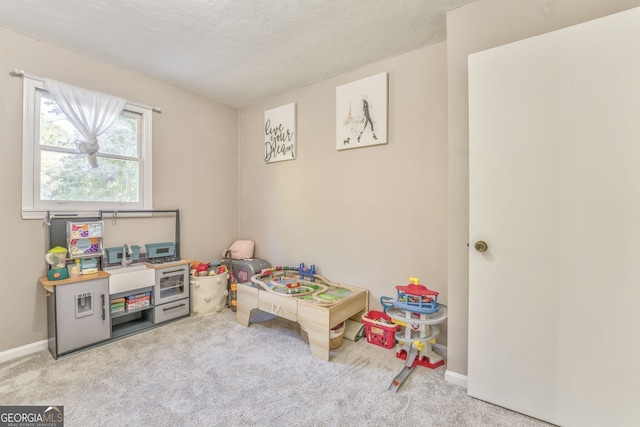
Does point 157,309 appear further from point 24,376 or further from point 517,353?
point 517,353

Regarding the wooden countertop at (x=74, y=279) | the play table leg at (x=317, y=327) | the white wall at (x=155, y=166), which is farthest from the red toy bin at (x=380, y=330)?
the wooden countertop at (x=74, y=279)

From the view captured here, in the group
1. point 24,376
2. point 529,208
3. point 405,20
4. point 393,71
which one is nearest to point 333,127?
point 393,71

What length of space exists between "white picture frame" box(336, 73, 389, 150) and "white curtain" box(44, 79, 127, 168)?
1959mm

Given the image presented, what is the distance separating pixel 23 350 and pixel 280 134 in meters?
2.75

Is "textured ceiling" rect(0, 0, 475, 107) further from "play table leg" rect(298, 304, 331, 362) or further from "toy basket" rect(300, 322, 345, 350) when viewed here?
"toy basket" rect(300, 322, 345, 350)

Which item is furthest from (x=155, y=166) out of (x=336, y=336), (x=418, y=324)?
(x=418, y=324)

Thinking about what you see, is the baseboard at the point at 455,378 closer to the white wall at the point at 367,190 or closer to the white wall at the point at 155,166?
the white wall at the point at 367,190

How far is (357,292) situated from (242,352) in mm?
1026

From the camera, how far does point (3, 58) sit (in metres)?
1.90

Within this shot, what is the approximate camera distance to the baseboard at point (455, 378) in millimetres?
1648

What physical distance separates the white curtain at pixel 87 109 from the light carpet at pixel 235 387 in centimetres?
159

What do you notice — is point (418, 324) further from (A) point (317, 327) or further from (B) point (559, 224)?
(B) point (559, 224)

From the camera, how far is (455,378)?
167 cm

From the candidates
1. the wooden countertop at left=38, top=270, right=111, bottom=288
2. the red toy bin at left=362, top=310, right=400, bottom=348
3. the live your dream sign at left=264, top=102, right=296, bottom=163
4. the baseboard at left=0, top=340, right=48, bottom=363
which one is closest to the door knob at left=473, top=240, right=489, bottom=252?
the red toy bin at left=362, top=310, right=400, bottom=348
